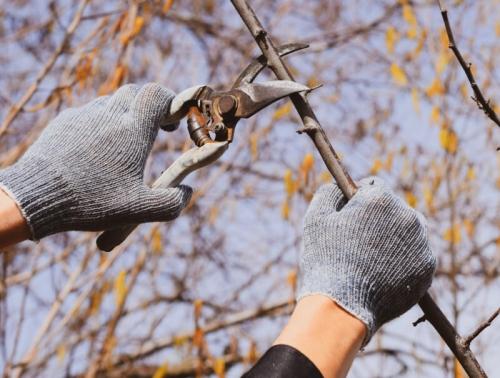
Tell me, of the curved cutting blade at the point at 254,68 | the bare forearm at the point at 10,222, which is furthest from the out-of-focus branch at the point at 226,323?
the bare forearm at the point at 10,222

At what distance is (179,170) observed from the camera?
5.51 feet

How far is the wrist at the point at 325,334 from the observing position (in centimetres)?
141

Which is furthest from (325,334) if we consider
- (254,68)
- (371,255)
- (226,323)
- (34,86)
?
(226,323)

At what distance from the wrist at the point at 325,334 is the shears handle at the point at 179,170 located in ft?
1.23

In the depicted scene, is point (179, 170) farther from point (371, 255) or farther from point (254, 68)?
point (371, 255)

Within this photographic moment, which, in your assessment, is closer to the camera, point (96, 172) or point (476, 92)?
point (96, 172)

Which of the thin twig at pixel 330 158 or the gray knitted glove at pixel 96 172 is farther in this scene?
the thin twig at pixel 330 158

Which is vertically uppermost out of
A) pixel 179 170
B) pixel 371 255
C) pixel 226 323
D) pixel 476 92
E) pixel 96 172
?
pixel 96 172

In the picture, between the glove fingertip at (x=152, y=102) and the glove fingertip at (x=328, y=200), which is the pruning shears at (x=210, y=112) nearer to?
the glove fingertip at (x=152, y=102)

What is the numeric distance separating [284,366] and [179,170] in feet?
1.70

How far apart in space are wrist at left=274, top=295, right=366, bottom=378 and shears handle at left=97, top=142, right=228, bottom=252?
1.23 ft

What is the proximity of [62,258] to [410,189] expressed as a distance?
207 centimetres

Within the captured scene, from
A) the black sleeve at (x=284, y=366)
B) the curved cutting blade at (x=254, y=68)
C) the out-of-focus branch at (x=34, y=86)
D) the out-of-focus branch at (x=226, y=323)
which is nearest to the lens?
the black sleeve at (x=284, y=366)

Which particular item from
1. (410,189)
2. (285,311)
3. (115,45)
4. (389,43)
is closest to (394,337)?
(285,311)
